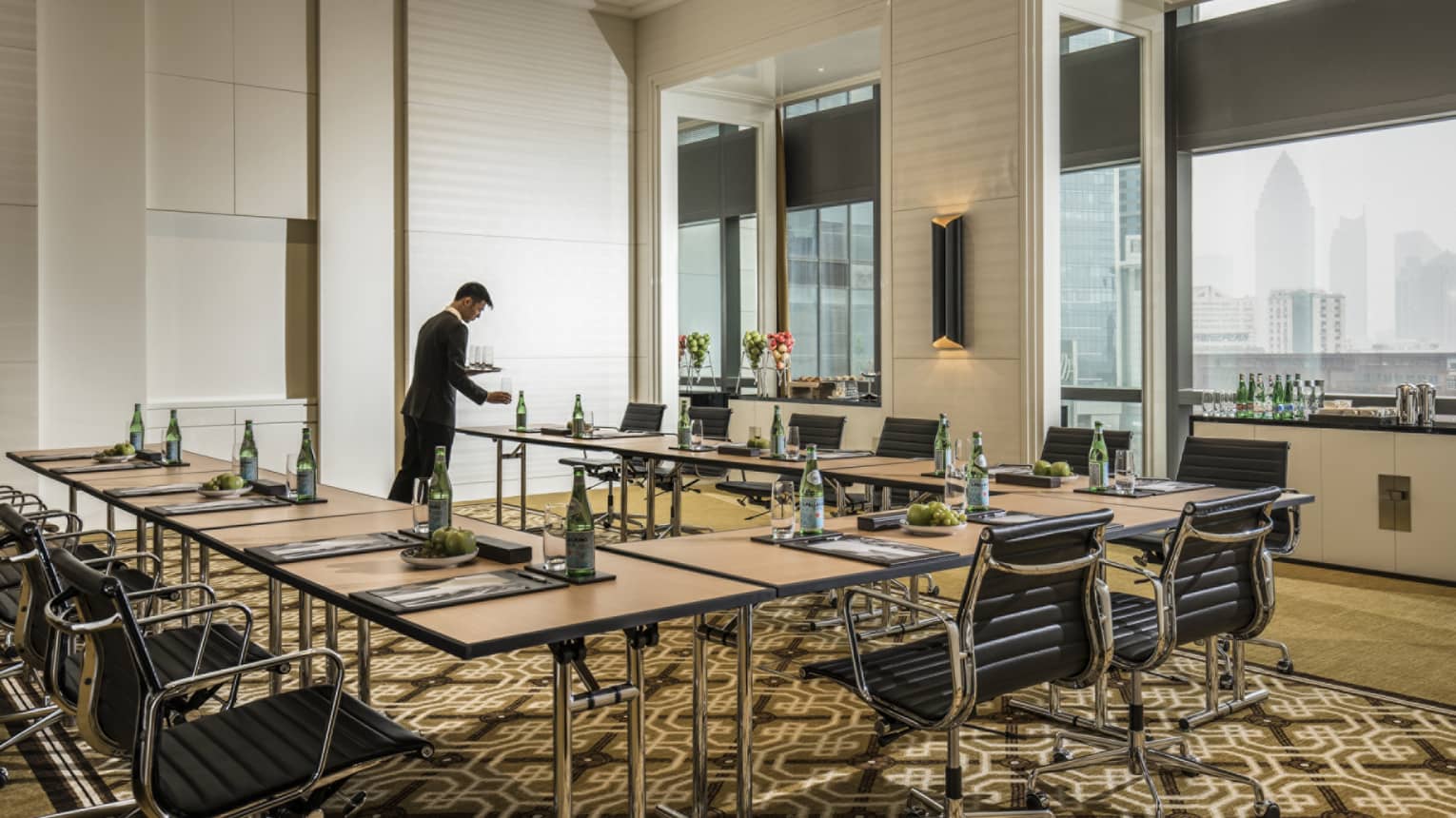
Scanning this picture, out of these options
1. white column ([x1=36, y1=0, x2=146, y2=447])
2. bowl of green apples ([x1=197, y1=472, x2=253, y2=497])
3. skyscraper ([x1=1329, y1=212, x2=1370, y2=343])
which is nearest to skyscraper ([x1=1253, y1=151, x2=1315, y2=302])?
skyscraper ([x1=1329, y1=212, x2=1370, y2=343])

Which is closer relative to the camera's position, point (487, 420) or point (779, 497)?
point (779, 497)

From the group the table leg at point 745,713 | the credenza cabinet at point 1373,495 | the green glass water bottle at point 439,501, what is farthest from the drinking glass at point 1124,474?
the credenza cabinet at point 1373,495

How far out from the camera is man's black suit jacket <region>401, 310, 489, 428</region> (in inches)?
266

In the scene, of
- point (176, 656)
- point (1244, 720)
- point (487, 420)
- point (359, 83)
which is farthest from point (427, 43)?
point (1244, 720)

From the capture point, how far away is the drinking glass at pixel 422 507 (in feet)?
10.6

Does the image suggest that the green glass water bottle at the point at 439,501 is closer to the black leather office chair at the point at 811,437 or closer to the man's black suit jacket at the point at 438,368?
the black leather office chair at the point at 811,437

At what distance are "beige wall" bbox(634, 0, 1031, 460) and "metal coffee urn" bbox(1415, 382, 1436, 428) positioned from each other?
84.0 inches

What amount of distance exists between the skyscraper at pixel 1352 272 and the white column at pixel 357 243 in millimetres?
6842

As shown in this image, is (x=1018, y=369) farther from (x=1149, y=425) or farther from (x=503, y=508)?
(x=503, y=508)

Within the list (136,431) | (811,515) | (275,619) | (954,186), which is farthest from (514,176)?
(811,515)

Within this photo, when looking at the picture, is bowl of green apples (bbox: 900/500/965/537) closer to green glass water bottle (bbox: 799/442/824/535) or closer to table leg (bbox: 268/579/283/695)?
green glass water bottle (bbox: 799/442/824/535)

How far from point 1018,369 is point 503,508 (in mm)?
4267

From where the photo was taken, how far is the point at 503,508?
30.2 feet

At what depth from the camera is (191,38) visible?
27.0 ft
